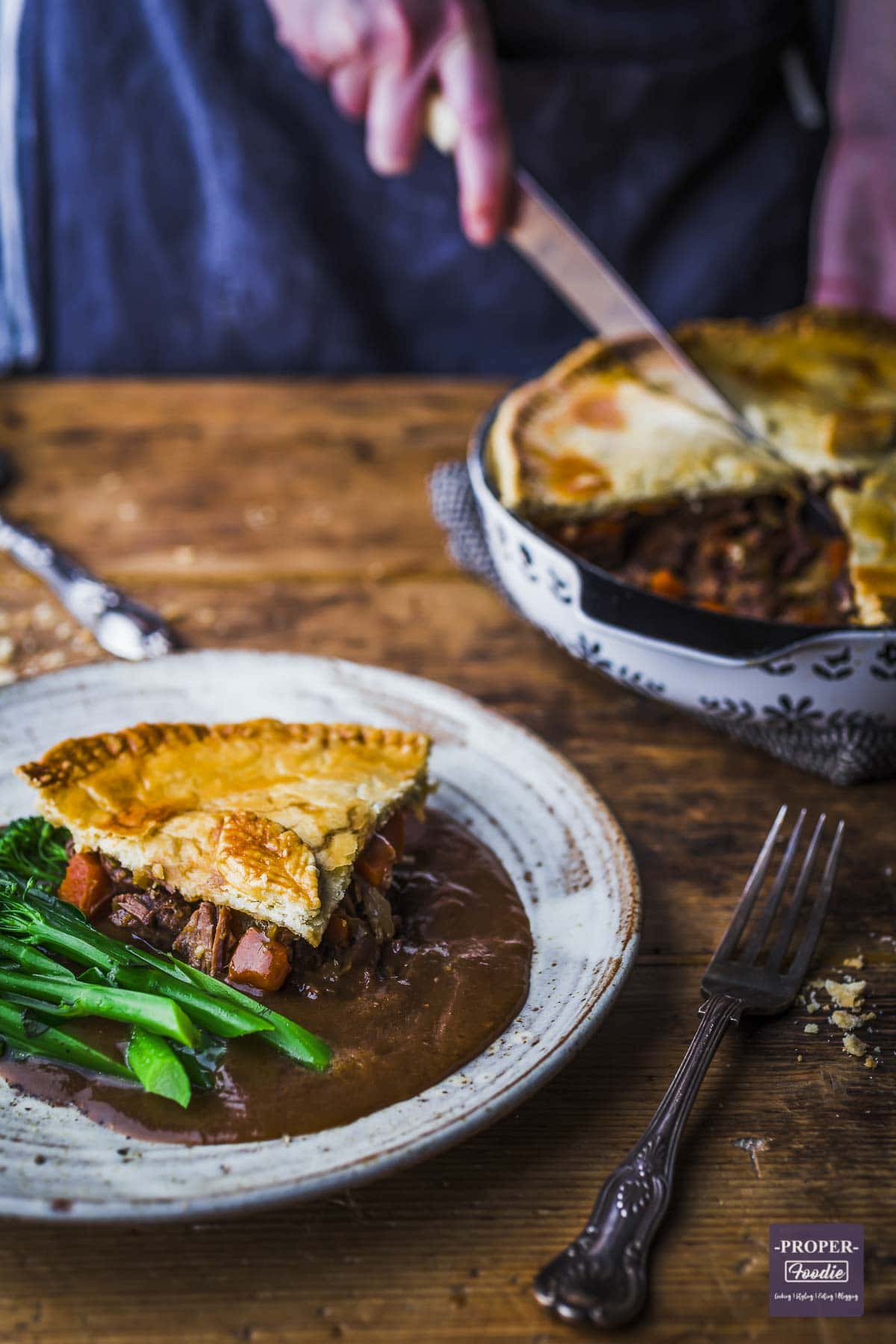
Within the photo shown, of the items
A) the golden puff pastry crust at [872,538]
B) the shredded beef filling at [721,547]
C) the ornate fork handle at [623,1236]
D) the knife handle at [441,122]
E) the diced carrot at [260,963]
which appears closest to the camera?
the ornate fork handle at [623,1236]

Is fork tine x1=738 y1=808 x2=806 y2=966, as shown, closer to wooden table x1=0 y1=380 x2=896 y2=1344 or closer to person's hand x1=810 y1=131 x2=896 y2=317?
wooden table x1=0 y1=380 x2=896 y2=1344

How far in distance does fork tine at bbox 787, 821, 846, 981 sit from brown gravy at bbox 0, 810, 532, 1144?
1.38ft

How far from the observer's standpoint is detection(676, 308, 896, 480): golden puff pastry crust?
10.0 feet

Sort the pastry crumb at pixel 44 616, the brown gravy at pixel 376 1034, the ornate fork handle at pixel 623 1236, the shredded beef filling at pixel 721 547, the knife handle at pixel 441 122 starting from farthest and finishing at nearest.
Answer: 1. the knife handle at pixel 441 122
2. the shredded beef filling at pixel 721 547
3. the pastry crumb at pixel 44 616
4. the brown gravy at pixel 376 1034
5. the ornate fork handle at pixel 623 1236

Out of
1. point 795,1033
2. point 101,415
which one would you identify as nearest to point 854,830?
point 795,1033

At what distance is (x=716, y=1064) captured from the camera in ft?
5.96

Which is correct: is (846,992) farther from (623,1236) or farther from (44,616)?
(44,616)

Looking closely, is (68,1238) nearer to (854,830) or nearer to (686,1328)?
(686,1328)

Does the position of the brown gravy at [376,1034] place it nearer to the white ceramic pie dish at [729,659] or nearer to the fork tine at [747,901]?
the fork tine at [747,901]

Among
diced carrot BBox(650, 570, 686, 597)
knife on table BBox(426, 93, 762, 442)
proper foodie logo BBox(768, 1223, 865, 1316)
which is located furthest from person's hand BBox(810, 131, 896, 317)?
proper foodie logo BBox(768, 1223, 865, 1316)

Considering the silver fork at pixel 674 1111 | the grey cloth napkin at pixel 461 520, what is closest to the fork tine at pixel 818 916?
the silver fork at pixel 674 1111

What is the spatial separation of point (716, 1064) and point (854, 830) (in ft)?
2.33

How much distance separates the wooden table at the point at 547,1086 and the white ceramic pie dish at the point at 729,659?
0.14 meters

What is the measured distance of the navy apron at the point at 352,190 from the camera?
4000 millimetres
